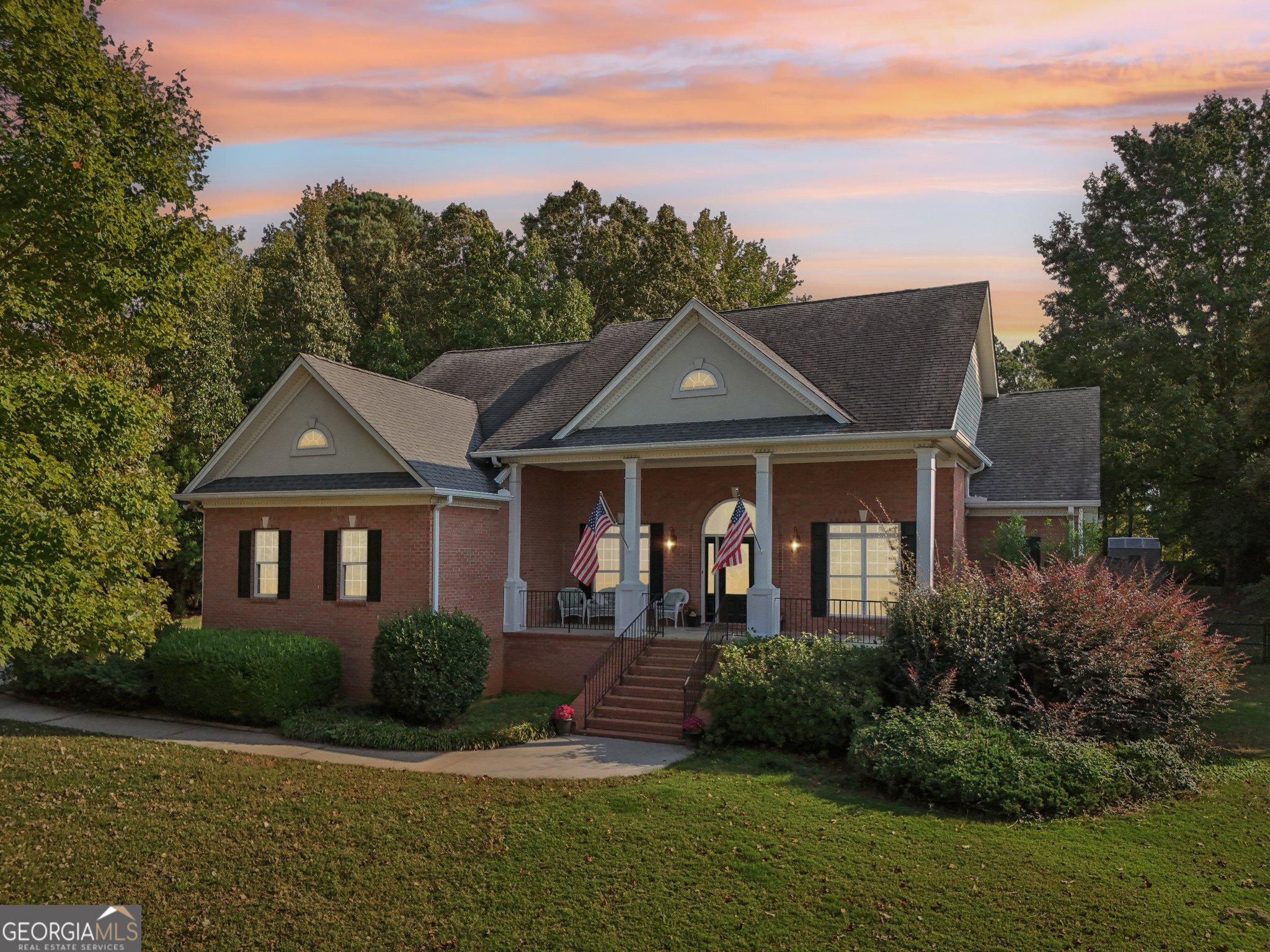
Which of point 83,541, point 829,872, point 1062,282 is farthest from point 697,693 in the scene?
point 1062,282

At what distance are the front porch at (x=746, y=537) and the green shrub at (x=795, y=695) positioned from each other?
2.38 metres

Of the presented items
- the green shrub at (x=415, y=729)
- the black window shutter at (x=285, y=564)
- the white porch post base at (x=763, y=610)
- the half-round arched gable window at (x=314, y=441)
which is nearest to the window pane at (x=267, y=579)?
the black window shutter at (x=285, y=564)

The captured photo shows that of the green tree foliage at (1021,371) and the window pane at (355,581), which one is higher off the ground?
the green tree foliage at (1021,371)

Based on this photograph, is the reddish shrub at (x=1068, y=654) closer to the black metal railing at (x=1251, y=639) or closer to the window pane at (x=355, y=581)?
the black metal railing at (x=1251, y=639)

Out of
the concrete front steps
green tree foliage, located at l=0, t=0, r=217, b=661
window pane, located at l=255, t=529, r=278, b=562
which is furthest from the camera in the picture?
window pane, located at l=255, t=529, r=278, b=562

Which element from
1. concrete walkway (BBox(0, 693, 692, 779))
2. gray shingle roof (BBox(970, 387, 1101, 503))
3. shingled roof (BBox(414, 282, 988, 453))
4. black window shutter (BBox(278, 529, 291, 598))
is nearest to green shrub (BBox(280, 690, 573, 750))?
concrete walkway (BBox(0, 693, 692, 779))

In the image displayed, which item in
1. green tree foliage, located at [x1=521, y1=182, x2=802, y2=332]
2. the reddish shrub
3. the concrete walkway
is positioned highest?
green tree foliage, located at [x1=521, y1=182, x2=802, y2=332]

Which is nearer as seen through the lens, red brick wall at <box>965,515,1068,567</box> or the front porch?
the front porch

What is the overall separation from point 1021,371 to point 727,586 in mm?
30425

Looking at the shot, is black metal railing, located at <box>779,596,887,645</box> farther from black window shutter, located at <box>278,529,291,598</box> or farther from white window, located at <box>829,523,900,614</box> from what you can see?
black window shutter, located at <box>278,529,291,598</box>

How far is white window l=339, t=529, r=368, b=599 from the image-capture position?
758 inches

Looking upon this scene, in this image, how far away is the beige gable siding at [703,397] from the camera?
1852 cm

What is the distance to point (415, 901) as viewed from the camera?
871cm

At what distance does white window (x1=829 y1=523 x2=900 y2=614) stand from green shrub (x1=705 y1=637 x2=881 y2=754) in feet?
13.8
